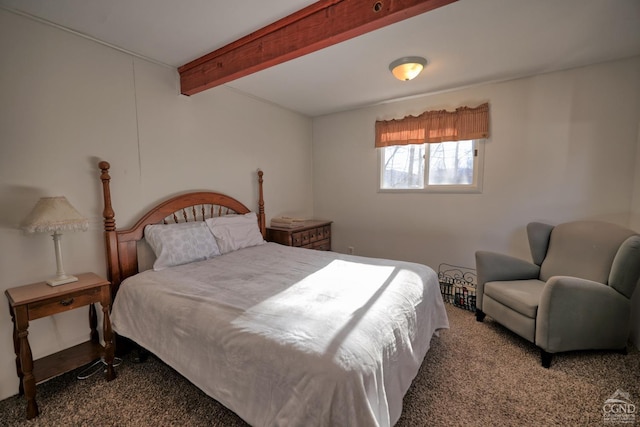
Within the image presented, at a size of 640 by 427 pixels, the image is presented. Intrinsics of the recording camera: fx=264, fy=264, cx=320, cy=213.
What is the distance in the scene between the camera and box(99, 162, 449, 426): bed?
1.02 m

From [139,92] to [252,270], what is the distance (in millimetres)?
1779

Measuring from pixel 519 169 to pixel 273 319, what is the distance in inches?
116

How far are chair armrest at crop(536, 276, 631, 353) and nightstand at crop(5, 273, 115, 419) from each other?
119 inches

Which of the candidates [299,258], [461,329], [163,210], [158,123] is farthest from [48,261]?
[461,329]

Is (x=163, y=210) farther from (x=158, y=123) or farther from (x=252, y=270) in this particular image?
(x=252, y=270)

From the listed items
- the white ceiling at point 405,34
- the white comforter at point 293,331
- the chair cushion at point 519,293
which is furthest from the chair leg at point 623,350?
the white ceiling at point 405,34

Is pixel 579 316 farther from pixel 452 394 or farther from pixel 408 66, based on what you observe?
pixel 408 66

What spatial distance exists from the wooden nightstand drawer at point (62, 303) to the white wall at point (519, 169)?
9.88 ft

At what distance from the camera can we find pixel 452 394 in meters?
1.63

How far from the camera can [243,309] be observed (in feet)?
4.64

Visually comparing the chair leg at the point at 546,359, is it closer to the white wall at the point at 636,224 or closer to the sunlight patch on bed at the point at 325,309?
the white wall at the point at 636,224

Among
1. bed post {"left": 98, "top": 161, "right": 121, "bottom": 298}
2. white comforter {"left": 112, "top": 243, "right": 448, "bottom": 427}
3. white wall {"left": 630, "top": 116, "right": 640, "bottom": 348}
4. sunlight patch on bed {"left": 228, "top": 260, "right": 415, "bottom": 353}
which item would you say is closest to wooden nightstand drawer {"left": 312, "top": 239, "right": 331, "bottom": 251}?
white comforter {"left": 112, "top": 243, "right": 448, "bottom": 427}

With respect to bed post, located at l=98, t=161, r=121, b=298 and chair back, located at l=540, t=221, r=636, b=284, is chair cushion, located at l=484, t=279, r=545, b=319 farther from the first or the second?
bed post, located at l=98, t=161, r=121, b=298

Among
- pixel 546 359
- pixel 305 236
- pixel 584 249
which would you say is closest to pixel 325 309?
pixel 546 359
